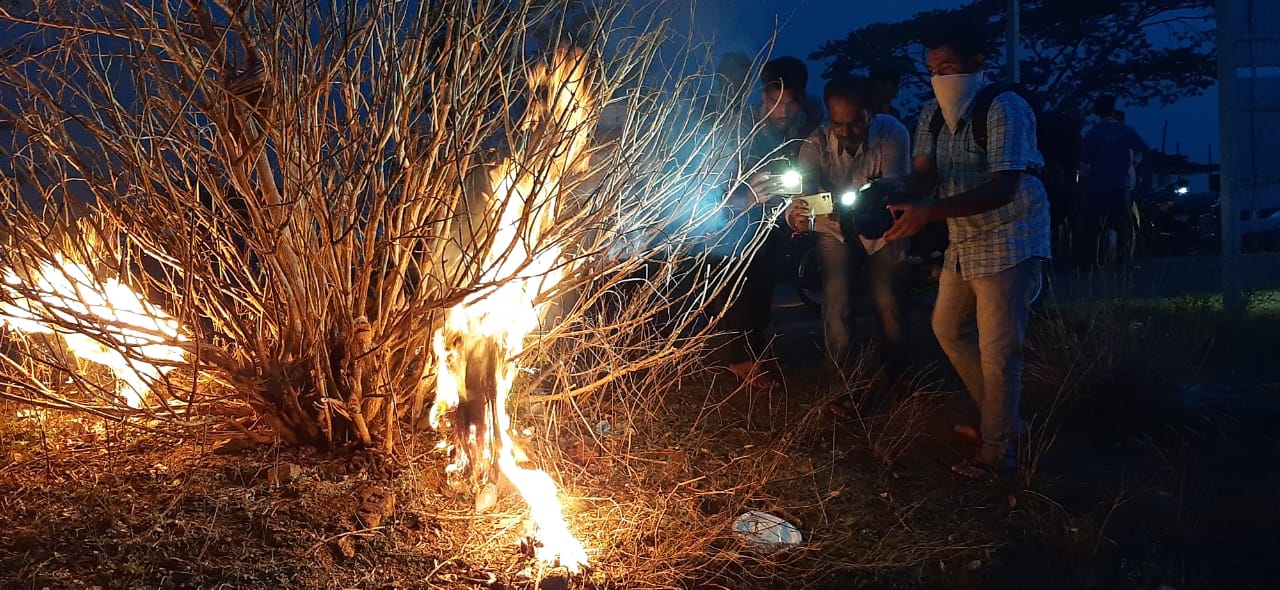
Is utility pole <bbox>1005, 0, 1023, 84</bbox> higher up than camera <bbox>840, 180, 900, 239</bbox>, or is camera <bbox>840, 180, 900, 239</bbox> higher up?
utility pole <bbox>1005, 0, 1023, 84</bbox>

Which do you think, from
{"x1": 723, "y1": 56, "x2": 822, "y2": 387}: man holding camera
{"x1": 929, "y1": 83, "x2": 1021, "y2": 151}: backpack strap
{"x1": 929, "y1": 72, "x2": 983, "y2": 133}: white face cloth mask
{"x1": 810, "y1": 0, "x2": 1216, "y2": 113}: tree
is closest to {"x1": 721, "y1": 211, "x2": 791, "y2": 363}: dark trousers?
{"x1": 723, "y1": 56, "x2": 822, "y2": 387}: man holding camera

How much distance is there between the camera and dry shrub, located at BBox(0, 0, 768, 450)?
3.07 meters

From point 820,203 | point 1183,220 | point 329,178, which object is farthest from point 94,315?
point 1183,220

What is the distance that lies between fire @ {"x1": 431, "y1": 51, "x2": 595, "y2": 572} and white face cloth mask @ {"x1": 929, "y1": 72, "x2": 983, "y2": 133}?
143cm

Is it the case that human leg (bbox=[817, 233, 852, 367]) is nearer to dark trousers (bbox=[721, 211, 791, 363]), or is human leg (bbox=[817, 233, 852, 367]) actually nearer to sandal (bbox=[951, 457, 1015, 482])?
dark trousers (bbox=[721, 211, 791, 363])

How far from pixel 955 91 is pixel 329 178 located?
235cm

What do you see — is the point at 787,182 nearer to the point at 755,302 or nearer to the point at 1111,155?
the point at 755,302

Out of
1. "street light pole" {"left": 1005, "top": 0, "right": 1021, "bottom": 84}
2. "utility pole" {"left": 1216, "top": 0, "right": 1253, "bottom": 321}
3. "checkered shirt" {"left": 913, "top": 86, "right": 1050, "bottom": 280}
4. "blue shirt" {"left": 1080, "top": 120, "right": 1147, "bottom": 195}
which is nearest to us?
"checkered shirt" {"left": 913, "top": 86, "right": 1050, "bottom": 280}

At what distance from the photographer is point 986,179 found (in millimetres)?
3891

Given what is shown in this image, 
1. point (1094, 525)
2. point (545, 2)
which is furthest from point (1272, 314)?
point (545, 2)

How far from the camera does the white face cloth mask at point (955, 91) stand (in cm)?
386

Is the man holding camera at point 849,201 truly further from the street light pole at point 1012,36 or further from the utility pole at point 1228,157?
the street light pole at point 1012,36

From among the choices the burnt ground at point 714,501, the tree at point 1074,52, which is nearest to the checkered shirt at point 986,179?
the burnt ground at point 714,501

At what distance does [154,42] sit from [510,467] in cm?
171
